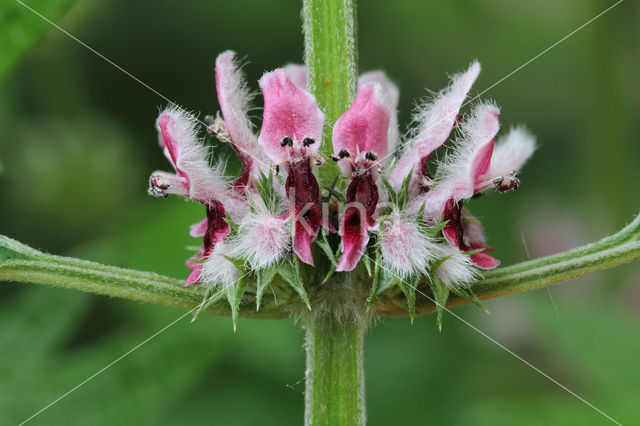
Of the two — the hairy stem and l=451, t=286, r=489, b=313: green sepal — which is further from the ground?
the hairy stem

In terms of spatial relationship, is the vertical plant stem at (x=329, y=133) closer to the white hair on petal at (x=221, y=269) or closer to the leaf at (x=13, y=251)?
the white hair on petal at (x=221, y=269)

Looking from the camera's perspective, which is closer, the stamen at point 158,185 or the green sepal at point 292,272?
the green sepal at point 292,272

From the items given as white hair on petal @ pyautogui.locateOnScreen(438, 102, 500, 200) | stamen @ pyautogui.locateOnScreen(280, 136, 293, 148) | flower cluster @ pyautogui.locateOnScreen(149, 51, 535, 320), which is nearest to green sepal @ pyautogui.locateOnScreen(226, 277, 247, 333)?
flower cluster @ pyautogui.locateOnScreen(149, 51, 535, 320)

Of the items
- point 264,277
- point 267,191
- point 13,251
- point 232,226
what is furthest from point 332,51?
point 13,251

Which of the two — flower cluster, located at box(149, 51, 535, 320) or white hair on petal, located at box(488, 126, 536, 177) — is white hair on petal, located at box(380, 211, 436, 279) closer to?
flower cluster, located at box(149, 51, 535, 320)

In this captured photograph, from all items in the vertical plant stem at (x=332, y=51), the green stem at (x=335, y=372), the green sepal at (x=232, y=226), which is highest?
the vertical plant stem at (x=332, y=51)

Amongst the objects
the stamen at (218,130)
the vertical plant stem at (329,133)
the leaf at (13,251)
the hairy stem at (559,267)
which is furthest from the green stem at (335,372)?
the leaf at (13,251)
